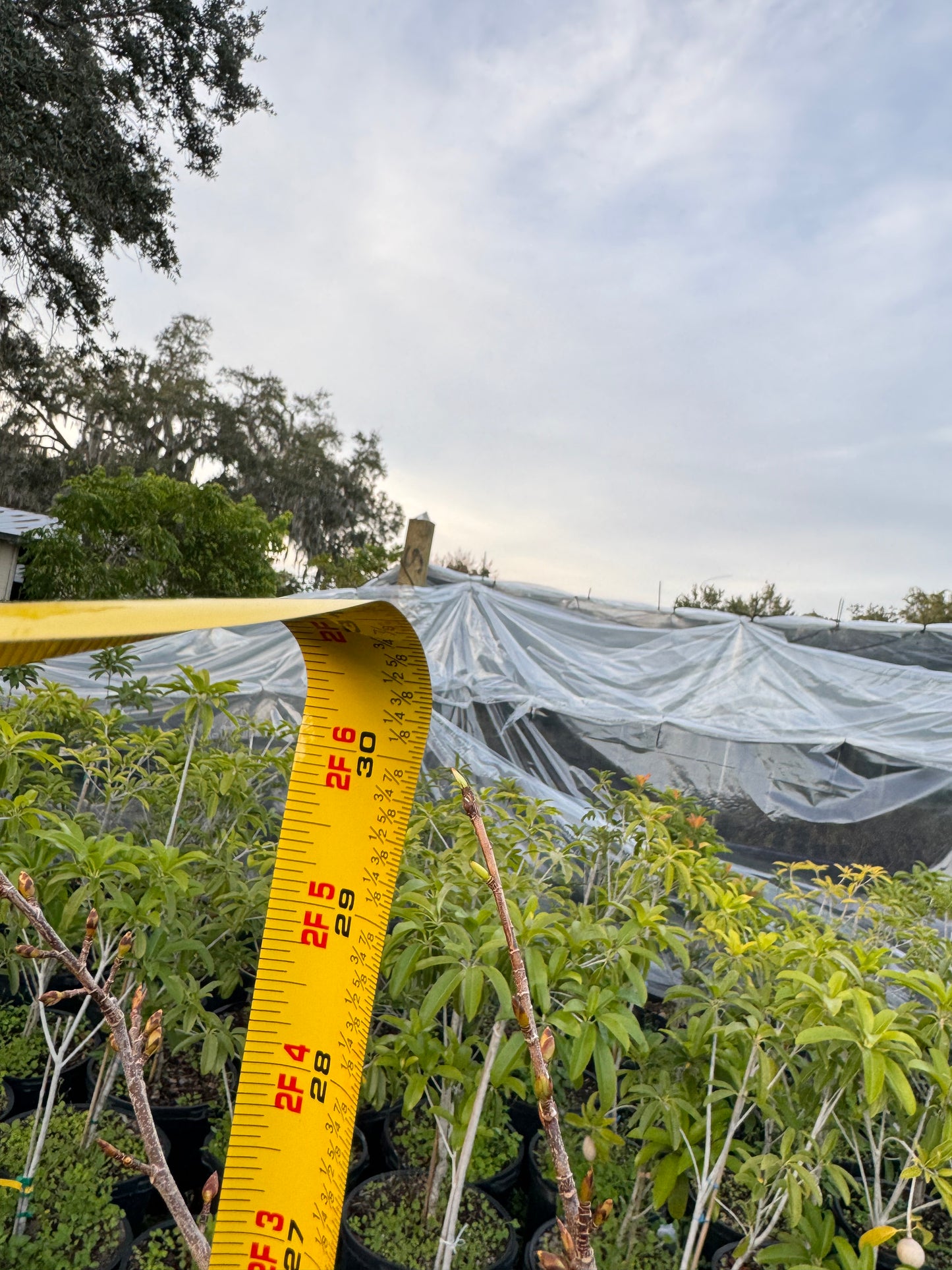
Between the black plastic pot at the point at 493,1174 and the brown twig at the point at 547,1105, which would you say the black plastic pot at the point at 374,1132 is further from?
the brown twig at the point at 547,1105

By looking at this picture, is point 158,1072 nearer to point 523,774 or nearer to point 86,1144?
point 86,1144

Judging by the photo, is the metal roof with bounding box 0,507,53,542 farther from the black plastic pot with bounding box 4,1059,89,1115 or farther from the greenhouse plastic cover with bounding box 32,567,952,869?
the black plastic pot with bounding box 4,1059,89,1115

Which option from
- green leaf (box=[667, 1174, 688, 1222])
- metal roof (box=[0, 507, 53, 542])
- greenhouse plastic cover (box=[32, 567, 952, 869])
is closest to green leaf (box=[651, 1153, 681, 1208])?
green leaf (box=[667, 1174, 688, 1222])

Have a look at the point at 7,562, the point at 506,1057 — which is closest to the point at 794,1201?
the point at 506,1057

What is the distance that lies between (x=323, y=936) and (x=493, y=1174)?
5.96 ft

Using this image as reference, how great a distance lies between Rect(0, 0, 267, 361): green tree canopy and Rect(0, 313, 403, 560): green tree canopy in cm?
1530

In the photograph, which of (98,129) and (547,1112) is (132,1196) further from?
(98,129)

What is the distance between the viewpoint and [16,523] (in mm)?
19453

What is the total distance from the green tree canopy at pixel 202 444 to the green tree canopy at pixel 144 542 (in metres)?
11.6

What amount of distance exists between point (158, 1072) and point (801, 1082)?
1.99 metres

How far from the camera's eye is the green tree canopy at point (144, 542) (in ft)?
47.8

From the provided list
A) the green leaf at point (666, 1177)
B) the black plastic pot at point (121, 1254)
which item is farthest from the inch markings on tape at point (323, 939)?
the black plastic pot at point (121, 1254)

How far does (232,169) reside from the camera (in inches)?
518

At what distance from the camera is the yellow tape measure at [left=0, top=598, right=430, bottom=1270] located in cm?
106
